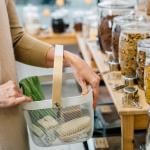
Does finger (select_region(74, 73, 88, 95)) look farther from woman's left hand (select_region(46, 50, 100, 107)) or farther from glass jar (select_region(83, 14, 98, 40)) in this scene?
glass jar (select_region(83, 14, 98, 40))

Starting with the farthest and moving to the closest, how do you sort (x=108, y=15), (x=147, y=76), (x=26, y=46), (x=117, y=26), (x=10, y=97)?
1. (x=108, y=15)
2. (x=117, y=26)
3. (x=26, y=46)
4. (x=147, y=76)
5. (x=10, y=97)

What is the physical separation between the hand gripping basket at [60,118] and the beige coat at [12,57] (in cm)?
6

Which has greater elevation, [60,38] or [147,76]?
[147,76]

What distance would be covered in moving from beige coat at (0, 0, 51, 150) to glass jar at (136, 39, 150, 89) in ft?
1.05

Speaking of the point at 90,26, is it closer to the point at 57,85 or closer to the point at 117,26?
the point at 117,26

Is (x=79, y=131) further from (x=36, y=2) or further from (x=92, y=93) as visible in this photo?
(x=36, y=2)

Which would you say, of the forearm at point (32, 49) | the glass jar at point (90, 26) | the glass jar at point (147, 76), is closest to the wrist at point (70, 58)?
the forearm at point (32, 49)

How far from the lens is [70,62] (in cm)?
122

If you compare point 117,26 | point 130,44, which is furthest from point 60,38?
point 130,44

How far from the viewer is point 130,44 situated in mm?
1267

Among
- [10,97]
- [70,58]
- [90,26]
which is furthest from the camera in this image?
[90,26]

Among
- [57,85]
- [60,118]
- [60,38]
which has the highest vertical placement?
[57,85]

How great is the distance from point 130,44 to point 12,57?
397mm

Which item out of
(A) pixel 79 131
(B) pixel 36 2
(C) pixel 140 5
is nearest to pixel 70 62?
(A) pixel 79 131
